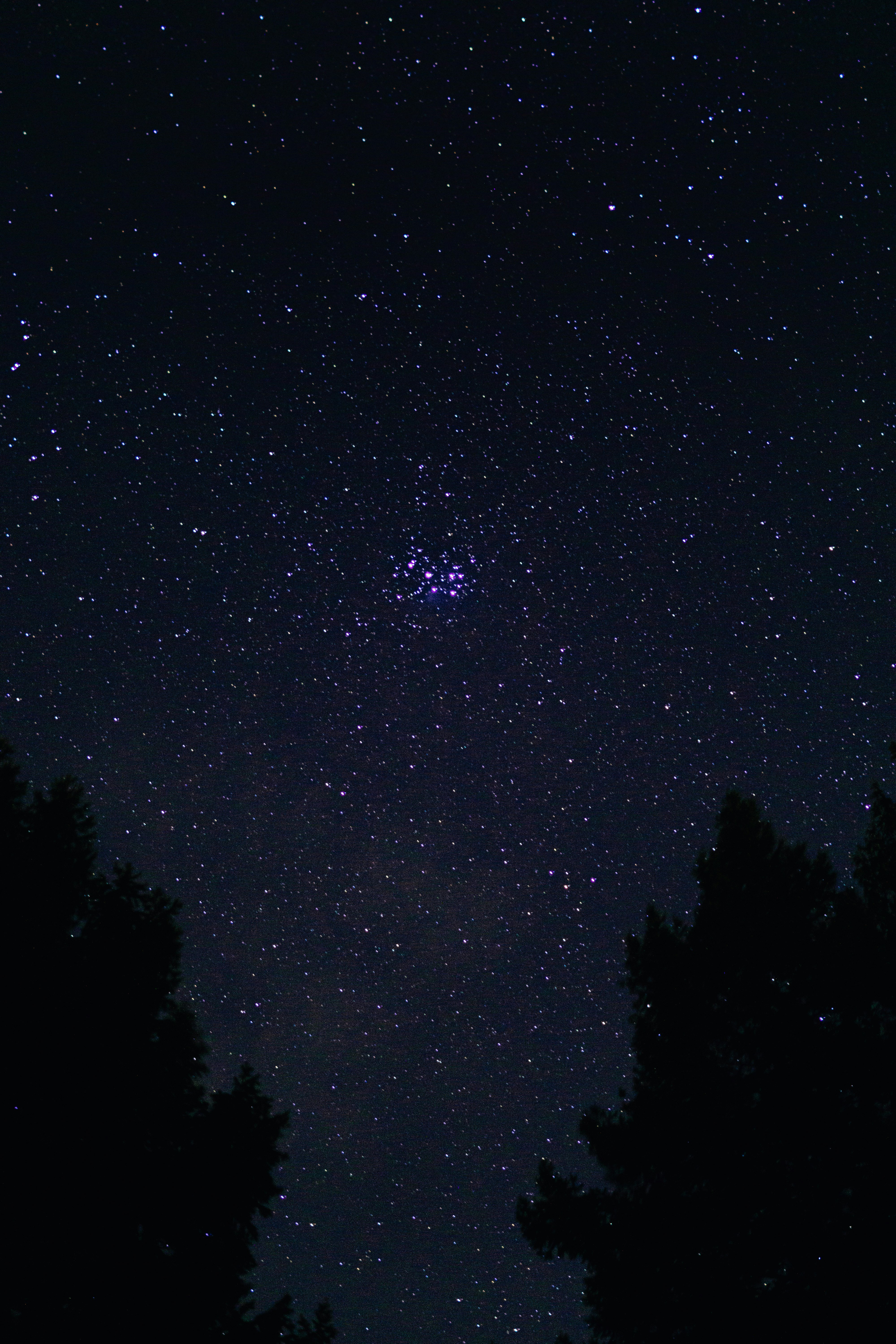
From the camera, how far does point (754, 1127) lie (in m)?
6.13

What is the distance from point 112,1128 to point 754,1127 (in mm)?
4310

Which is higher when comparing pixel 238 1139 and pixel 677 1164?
pixel 677 1164

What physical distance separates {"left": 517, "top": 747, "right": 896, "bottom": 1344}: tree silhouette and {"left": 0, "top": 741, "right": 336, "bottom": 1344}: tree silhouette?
7.70ft

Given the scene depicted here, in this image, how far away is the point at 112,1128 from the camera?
498 cm

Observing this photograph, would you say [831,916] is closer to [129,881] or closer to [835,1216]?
[835,1216]

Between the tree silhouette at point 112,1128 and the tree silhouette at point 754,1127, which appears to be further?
the tree silhouette at point 754,1127

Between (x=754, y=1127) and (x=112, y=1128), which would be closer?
(x=112, y=1128)

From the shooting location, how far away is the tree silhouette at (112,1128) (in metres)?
4.61

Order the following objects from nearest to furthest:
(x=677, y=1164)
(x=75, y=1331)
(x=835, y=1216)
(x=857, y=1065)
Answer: (x=75, y=1331) < (x=835, y=1216) < (x=857, y=1065) < (x=677, y=1164)

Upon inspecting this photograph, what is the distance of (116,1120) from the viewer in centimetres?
502

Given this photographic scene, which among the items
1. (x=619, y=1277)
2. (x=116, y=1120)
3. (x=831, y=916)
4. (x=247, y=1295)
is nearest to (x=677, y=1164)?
(x=619, y=1277)

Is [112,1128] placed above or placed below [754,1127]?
below

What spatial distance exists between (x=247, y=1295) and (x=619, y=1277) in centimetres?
273

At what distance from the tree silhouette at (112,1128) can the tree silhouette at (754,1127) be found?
7.70 ft
